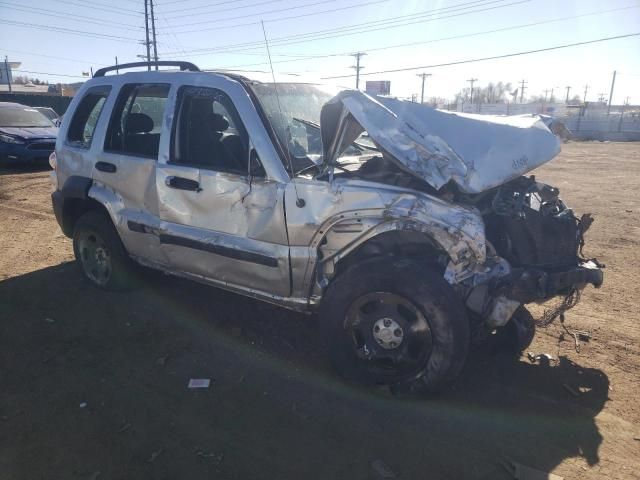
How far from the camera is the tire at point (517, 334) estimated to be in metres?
3.38

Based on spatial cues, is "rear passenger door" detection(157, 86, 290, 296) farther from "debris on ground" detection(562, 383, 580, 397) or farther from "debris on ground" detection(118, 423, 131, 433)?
"debris on ground" detection(562, 383, 580, 397)

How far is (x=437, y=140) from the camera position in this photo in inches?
118

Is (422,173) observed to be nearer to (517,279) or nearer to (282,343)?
(517,279)

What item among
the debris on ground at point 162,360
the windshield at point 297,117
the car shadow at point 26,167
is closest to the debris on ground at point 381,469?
the debris on ground at point 162,360

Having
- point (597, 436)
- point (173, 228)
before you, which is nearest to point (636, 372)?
point (597, 436)

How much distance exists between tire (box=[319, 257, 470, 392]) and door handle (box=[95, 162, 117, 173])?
7.82 ft

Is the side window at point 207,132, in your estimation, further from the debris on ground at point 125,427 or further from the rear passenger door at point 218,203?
the debris on ground at point 125,427

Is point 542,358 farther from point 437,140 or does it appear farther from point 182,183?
point 182,183

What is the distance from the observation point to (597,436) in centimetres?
276

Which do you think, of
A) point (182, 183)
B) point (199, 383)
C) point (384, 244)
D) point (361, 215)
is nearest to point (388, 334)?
point (384, 244)

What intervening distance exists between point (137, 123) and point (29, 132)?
1096 centimetres

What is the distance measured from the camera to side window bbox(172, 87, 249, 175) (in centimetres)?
349

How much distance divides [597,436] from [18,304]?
15.9ft

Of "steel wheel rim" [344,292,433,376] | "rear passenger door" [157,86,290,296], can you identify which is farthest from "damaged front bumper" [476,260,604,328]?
"rear passenger door" [157,86,290,296]
